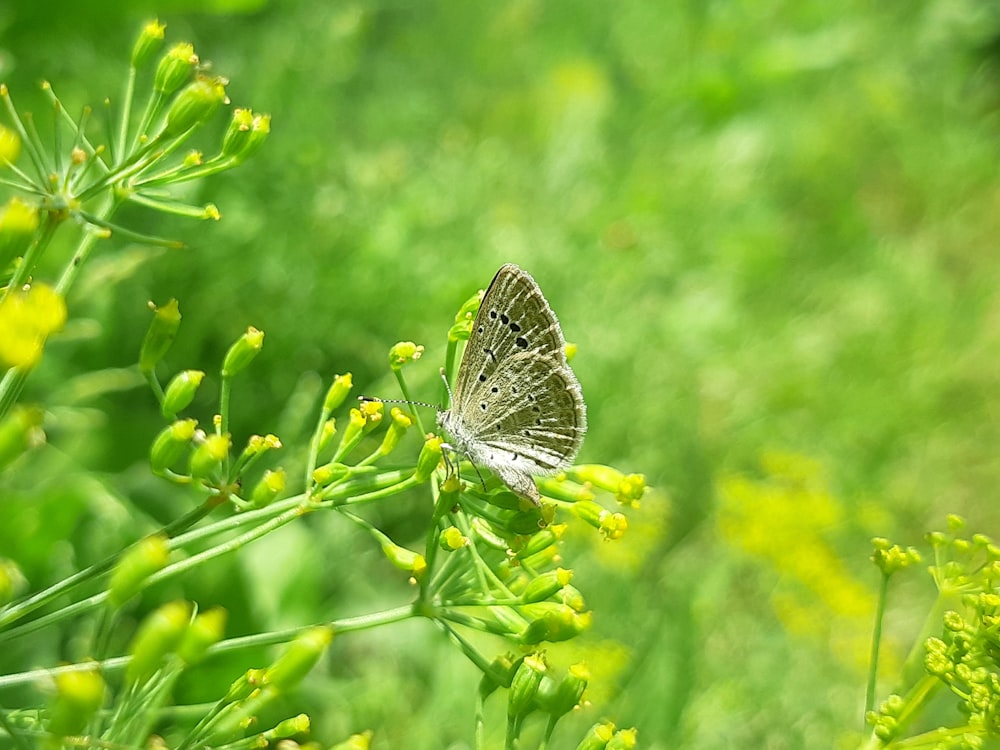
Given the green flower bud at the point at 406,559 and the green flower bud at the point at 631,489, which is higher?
the green flower bud at the point at 406,559

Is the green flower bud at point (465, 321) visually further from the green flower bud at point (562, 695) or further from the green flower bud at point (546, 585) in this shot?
the green flower bud at point (562, 695)

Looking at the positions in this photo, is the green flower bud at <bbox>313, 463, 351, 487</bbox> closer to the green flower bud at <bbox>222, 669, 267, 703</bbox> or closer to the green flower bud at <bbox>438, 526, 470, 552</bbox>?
the green flower bud at <bbox>438, 526, 470, 552</bbox>

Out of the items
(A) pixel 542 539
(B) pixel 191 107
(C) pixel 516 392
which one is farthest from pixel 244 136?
(A) pixel 542 539

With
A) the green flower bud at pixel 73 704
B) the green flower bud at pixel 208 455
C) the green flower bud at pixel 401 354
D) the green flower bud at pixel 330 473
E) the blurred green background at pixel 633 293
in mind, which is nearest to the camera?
the green flower bud at pixel 73 704

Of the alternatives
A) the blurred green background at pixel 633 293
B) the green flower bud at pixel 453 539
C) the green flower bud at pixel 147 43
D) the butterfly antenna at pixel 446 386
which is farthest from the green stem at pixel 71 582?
the blurred green background at pixel 633 293

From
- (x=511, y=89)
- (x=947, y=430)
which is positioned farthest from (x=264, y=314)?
(x=947, y=430)

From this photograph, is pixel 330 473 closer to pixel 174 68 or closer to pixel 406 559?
pixel 406 559

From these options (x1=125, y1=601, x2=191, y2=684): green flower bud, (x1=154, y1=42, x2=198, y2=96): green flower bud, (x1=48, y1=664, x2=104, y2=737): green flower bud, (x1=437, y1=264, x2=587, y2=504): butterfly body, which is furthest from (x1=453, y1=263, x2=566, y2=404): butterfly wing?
(x1=48, y1=664, x2=104, y2=737): green flower bud
